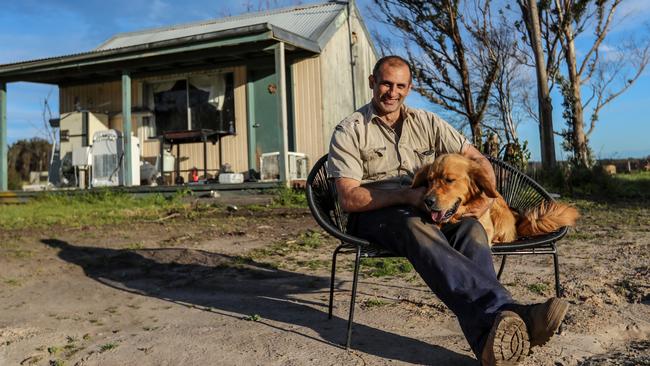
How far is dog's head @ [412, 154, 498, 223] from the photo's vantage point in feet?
8.36

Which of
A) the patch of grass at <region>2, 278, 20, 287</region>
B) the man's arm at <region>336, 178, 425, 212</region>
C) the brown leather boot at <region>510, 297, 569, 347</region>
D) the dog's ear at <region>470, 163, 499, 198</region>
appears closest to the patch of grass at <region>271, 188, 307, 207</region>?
the patch of grass at <region>2, 278, 20, 287</region>

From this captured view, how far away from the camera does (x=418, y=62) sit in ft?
56.1

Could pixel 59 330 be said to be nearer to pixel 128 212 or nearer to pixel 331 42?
pixel 128 212

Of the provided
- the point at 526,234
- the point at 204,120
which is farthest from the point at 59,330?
the point at 204,120

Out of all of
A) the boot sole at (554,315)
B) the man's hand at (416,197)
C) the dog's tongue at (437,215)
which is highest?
the man's hand at (416,197)

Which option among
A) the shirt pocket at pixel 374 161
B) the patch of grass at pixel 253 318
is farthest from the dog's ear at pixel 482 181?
the patch of grass at pixel 253 318

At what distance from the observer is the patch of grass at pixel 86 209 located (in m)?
8.27

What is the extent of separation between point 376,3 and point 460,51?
293 centimetres

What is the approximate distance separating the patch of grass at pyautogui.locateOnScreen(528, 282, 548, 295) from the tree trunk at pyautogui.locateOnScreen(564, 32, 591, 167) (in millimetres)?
8978

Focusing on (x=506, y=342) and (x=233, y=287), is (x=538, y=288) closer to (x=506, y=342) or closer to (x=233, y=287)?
(x=506, y=342)

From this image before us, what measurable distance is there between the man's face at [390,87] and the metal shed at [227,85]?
7.80 meters

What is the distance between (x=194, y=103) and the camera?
12742 mm

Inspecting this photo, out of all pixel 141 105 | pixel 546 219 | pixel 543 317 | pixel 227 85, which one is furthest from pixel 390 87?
pixel 141 105

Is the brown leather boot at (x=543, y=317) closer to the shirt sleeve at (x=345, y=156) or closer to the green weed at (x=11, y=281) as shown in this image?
the shirt sleeve at (x=345, y=156)
